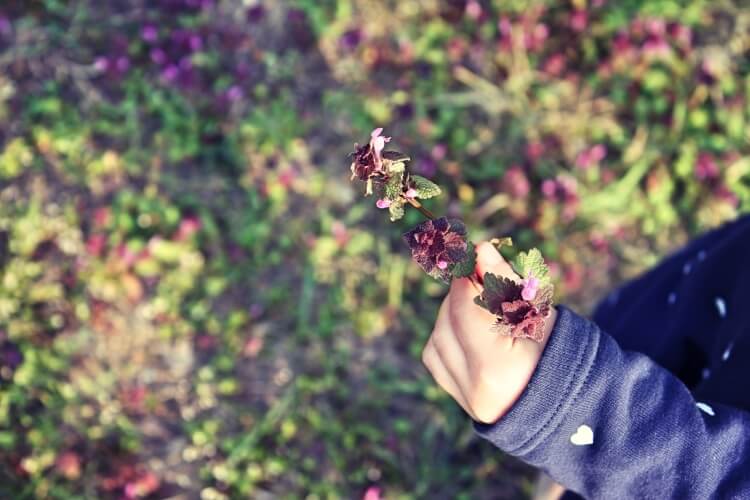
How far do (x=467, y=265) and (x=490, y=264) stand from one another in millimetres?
60

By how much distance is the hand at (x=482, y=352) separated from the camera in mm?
947

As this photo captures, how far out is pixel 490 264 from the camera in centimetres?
99

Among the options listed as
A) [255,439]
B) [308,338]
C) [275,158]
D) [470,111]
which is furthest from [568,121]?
[255,439]

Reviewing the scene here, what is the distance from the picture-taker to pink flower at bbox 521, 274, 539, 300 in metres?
0.89

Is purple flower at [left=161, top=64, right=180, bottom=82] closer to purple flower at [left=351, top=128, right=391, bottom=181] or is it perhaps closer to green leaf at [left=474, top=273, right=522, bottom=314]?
purple flower at [left=351, top=128, right=391, bottom=181]

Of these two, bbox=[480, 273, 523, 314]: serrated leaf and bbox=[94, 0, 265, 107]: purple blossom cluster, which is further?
bbox=[94, 0, 265, 107]: purple blossom cluster

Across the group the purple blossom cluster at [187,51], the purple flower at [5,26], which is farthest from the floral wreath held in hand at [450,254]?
the purple flower at [5,26]

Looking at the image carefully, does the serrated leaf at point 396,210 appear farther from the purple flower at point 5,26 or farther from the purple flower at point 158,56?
the purple flower at point 5,26

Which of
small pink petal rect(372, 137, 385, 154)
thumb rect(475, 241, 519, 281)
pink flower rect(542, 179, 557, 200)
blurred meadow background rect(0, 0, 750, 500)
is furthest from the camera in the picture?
pink flower rect(542, 179, 557, 200)

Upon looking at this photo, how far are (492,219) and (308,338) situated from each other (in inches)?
33.9

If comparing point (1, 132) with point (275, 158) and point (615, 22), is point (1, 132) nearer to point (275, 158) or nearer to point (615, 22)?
point (275, 158)

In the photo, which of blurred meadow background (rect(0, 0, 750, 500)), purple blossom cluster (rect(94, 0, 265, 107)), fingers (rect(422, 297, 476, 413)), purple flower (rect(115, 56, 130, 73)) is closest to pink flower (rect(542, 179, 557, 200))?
blurred meadow background (rect(0, 0, 750, 500))

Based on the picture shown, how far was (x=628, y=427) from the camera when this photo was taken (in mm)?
972

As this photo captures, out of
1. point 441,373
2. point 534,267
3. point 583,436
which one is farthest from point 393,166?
point 583,436
